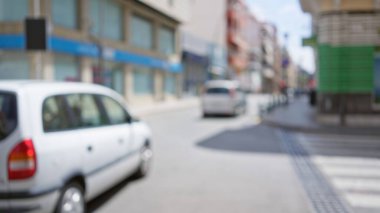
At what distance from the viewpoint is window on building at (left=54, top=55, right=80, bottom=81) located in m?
19.7

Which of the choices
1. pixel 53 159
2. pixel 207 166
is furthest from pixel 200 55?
pixel 53 159

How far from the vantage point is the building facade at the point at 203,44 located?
142 ft

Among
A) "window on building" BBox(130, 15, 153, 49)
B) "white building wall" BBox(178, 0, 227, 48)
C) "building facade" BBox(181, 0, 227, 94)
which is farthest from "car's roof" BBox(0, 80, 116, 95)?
"white building wall" BBox(178, 0, 227, 48)

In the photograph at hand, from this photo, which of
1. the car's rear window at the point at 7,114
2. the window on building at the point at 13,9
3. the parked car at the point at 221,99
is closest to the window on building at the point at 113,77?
the window on building at the point at 13,9

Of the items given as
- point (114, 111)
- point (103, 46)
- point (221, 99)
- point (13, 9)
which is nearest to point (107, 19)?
point (103, 46)

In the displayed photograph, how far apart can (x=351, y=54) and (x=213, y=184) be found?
34.6ft

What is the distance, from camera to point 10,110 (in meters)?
3.85

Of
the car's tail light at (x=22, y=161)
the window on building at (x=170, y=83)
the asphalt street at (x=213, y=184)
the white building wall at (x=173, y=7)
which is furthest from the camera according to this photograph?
the window on building at (x=170, y=83)

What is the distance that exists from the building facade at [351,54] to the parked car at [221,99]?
5441 mm

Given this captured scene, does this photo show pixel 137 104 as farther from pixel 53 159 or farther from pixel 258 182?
pixel 53 159

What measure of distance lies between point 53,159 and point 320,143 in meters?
8.57

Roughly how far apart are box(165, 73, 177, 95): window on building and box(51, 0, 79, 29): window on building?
1475cm

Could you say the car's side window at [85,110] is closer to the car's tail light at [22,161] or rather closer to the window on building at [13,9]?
the car's tail light at [22,161]

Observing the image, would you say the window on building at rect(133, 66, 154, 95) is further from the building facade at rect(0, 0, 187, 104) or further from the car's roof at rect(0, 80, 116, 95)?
the car's roof at rect(0, 80, 116, 95)
